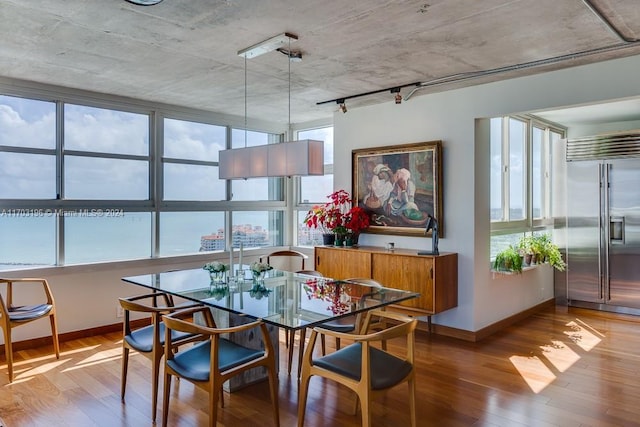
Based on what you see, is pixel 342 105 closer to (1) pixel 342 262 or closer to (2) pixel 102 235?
(1) pixel 342 262

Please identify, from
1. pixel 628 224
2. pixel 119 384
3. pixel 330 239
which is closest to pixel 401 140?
pixel 330 239

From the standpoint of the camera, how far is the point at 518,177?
18.1ft

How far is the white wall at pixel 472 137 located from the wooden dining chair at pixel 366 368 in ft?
6.74

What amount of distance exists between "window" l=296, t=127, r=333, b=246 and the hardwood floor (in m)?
2.44

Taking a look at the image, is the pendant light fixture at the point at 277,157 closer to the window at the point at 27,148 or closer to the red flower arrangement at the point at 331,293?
the red flower arrangement at the point at 331,293

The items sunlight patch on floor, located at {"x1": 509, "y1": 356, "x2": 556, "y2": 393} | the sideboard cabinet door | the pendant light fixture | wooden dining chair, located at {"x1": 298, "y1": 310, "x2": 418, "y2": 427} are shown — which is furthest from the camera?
the sideboard cabinet door

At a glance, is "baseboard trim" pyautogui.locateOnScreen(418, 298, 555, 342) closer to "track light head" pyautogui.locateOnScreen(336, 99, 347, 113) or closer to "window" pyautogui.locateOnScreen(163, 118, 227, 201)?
"track light head" pyautogui.locateOnScreen(336, 99, 347, 113)

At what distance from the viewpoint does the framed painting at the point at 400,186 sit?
4.74 m

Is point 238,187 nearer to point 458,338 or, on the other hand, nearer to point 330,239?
point 330,239

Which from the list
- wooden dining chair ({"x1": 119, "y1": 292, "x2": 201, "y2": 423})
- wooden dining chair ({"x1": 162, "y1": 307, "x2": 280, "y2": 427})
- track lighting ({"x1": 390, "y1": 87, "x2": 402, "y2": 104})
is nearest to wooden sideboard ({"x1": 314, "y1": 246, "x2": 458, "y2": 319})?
track lighting ({"x1": 390, "y1": 87, "x2": 402, "y2": 104})

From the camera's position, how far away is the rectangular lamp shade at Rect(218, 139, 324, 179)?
132 inches

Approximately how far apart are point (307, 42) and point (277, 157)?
868mm

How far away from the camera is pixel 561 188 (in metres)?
6.21

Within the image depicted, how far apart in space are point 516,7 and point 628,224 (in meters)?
4.08
